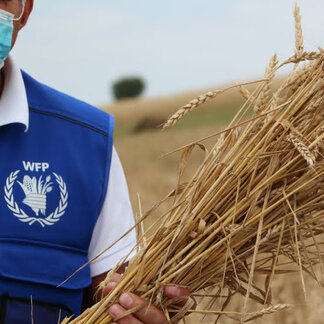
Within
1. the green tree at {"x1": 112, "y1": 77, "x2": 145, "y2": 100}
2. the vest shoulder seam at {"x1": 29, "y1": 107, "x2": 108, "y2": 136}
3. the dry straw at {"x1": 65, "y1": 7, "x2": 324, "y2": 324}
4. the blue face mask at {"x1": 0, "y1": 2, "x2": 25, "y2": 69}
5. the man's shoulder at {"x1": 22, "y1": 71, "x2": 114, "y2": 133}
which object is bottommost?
the dry straw at {"x1": 65, "y1": 7, "x2": 324, "y2": 324}

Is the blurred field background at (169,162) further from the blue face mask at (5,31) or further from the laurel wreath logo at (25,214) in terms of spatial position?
the blue face mask at (5,31)

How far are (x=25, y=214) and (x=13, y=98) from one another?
391 mm

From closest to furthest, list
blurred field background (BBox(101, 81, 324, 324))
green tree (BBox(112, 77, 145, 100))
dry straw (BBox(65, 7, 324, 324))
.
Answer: dry straw (BBox(65, 7, 324, 324))
blurred field background (BBox(101, 81, 324, 324))
green tree (BBox(112, 77, 145, 100))

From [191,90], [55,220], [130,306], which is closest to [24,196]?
[55,220]

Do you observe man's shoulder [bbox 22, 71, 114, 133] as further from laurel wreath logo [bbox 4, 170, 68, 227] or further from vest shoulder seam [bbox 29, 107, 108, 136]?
laurel wreath logo [bbox 4, 170, 68, 227]

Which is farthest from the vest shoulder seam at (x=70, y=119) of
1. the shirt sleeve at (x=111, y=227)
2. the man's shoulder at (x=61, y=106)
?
the shirt sleeve at (x=111, y=227)

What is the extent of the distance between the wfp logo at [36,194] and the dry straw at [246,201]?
1.79ft

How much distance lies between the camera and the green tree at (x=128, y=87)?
52906 millimetres

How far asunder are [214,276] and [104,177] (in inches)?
27.4

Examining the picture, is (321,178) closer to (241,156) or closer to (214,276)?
(241,156)

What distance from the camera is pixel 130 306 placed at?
1.93 metres

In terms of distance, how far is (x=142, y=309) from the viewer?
193 cm

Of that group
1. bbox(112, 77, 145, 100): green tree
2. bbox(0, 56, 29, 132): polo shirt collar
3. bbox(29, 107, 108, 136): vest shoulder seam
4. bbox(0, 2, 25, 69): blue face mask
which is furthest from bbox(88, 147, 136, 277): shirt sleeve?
bbox(112, 77, 145, 100): green tree

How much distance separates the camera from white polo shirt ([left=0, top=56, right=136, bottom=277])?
99.3 inches
